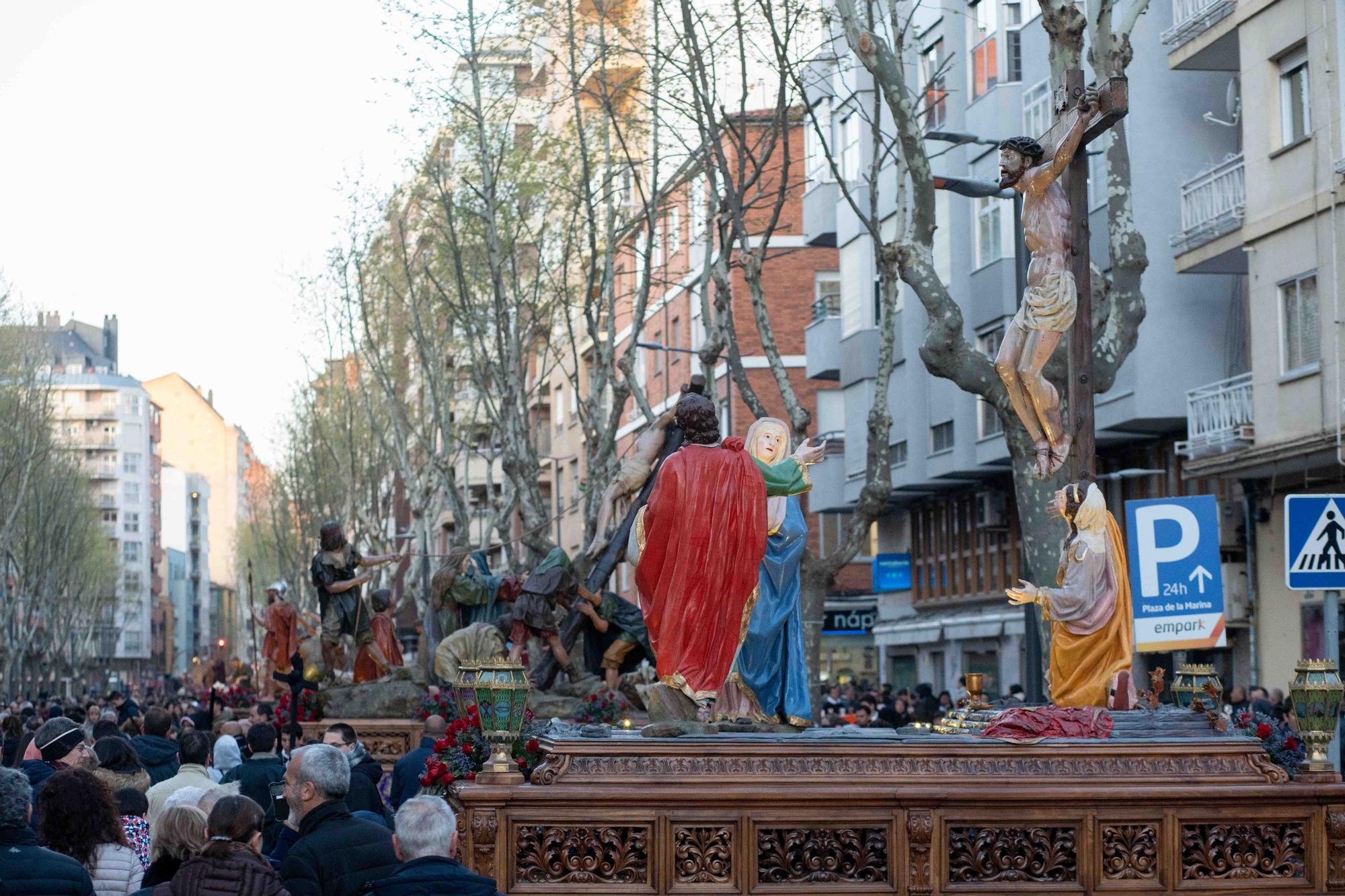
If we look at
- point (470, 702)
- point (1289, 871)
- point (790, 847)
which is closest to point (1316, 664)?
point (1289, 871)

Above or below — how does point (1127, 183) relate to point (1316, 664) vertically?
above

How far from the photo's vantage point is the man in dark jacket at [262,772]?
1186 centimetres

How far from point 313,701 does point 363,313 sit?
17.8m

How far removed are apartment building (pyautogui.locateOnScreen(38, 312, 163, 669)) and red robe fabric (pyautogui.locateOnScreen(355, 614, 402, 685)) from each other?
112 meters

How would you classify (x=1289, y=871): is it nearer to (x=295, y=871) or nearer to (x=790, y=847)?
(x=790, y=847)

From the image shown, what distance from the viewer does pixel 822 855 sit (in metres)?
9.55

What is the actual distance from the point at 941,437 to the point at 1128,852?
2791 cm

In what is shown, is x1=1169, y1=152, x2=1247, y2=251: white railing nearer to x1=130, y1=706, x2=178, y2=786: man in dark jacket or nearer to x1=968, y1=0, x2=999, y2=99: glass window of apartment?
x1=968, y1=0, x2=999, y2=99: glass window of apartment

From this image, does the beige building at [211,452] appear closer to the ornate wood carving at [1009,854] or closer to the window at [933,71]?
the window at [933,71]

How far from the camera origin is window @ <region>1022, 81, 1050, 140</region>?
3161 cm

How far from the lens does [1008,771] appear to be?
388 inches

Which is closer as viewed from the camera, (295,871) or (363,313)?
(295,871)

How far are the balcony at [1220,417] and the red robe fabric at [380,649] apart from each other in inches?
429

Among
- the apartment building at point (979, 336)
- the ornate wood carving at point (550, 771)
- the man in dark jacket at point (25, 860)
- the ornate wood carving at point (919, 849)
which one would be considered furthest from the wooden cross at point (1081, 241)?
the apartment building at point (979, 336)
